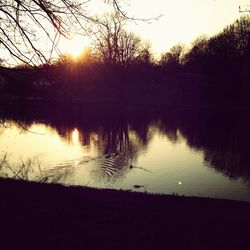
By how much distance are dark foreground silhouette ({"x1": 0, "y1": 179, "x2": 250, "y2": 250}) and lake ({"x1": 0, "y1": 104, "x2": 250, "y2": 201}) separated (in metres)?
1.68

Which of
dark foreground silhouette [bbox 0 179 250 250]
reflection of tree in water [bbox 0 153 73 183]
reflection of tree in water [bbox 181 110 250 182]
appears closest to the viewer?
dark foreground silhouette [bbox 0 179 250 250]

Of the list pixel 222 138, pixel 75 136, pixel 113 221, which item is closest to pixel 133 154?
pixel 75 136

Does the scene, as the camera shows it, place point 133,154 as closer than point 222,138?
Yes

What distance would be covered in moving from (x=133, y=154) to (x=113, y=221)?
48.2 ft

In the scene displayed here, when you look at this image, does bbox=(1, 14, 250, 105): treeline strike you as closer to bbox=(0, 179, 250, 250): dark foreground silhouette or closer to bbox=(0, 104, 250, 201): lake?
bbox=(0, 104, 250, 201): lake

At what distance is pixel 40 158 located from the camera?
20234mm

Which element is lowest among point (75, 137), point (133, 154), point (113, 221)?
point (133, 154)

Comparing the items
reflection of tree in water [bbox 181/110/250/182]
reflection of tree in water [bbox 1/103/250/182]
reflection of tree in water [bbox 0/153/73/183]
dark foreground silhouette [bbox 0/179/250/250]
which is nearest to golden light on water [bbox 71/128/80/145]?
reflection of tree in water [bbox 1/103/250/182]

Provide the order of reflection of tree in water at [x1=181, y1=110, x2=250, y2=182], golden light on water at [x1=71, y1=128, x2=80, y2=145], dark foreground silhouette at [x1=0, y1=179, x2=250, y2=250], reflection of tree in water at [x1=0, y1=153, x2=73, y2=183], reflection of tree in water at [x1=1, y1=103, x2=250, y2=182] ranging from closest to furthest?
dark foreground silhouette at [x1=0, y1=179, x2=250, y2=250]
reflection of tree in water at [x1=0, y1=153, x2=73, y2=183]
reflection of tree in water at [x1=181, y1=110, x2=250, y2=182]
reflection of tree in water at [x1=1, y1=103, x2=250, y2=182]
golden light on water at [x1=71, y1=128, x2=80, y2=145]

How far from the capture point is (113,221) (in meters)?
7.19

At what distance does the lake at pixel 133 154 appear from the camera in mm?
15148

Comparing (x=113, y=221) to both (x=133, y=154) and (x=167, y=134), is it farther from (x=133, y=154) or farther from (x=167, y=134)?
(x=167, y=134)

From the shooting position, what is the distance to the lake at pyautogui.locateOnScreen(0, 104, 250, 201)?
15148 millimetres

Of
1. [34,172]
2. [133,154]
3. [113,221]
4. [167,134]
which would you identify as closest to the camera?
[113,221]
